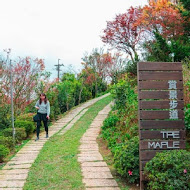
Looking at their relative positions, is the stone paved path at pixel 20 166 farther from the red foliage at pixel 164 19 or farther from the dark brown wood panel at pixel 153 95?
the red foliage at pixel 164 19

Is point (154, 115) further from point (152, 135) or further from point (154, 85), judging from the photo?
point (154, 85)

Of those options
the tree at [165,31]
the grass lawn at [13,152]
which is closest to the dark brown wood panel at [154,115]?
the grass lawn at [13,152]

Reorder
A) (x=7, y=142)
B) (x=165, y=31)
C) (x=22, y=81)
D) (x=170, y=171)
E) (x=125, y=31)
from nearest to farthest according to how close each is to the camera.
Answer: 1. (x=170, y=171)
2. (x=7, y=142)
3. (x=22, y=81)
4. (x=165, y=31)
5. (x=125, y=31)

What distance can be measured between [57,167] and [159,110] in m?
2.24

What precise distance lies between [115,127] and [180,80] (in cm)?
392

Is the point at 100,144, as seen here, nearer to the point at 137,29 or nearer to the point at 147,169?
the point at 147,169

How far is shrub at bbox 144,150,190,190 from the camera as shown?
10.8 feet

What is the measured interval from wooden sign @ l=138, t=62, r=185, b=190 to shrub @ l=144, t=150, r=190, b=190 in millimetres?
337

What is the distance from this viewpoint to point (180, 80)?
4.21 m

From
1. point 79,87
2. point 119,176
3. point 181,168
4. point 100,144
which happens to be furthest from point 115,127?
point 79,87

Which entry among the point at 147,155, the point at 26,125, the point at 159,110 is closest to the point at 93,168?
the point at 147,155

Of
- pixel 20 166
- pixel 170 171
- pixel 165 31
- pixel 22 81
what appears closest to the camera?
pixel 170 171

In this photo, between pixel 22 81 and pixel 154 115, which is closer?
pixel 154 115

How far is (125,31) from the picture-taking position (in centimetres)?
1939
